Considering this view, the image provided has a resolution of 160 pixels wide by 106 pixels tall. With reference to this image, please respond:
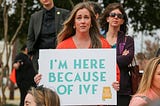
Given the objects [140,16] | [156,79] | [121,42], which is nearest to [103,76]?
[121,42]

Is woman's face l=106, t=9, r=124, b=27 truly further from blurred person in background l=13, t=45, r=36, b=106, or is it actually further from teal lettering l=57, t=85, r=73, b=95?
blurred person in background l=13, t=45, r=36, b=106

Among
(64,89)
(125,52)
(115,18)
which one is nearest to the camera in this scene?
(64,89)

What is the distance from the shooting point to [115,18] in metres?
7.00

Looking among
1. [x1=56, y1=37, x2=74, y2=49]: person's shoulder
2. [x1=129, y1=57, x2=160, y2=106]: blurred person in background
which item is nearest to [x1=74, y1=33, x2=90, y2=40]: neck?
[x1=56, y1=37, x2=74, y2=49]: person's shoulder

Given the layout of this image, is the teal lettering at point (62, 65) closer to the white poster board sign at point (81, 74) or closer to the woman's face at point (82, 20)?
the white poster board sign at point (81, 74)

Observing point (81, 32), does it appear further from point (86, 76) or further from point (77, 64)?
point (86, 76)

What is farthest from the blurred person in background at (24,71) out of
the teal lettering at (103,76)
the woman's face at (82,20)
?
the teal lettering at (103,76)

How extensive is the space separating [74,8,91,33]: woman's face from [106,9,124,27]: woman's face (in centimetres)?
73

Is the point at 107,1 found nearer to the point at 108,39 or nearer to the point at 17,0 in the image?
the point at 17,0

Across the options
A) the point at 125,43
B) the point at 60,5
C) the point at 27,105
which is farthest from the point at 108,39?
the point at 60,5

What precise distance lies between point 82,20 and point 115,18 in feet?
2.80

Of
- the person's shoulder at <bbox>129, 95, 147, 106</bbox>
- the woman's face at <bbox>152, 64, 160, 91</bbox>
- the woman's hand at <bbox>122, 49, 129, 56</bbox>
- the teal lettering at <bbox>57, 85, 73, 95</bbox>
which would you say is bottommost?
the teal lettering at <bbox>57, 85, 73, 95</bbox>

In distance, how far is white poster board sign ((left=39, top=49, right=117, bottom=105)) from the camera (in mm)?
5758

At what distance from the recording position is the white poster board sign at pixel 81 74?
5.76m
